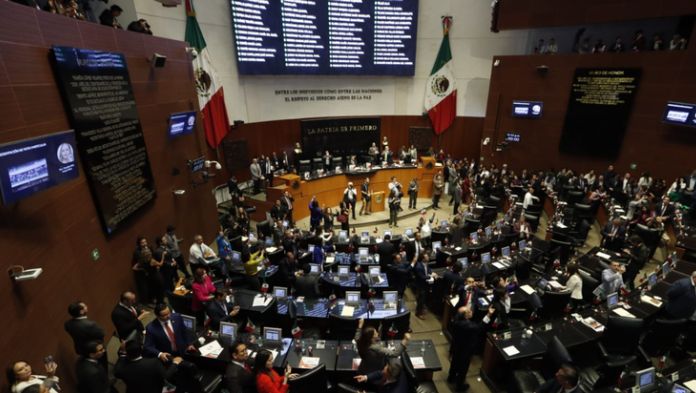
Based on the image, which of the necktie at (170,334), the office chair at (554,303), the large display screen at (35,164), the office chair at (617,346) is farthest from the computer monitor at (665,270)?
the large display screen at (35,164)

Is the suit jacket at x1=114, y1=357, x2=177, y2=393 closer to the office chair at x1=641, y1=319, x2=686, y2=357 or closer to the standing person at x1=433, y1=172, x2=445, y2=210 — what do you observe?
the office chair at x1=641, y1=319, x2=686, y2=357

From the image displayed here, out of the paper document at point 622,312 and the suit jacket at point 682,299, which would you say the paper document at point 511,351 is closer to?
the paper document at point 622,312

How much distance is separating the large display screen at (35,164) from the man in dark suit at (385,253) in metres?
5.73

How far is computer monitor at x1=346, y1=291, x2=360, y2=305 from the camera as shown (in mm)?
5836

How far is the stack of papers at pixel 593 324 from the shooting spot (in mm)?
5234

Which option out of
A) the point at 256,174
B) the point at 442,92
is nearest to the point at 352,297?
the point at 256,174

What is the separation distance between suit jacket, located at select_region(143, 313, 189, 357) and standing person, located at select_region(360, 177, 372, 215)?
8.70m

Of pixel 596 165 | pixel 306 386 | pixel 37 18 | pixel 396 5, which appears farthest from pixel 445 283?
pixel 396 5

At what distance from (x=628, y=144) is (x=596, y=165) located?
3.91ft

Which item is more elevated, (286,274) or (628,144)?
(628,144)

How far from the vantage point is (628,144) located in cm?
1195

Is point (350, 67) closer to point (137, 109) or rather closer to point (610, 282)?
point (137, 109)

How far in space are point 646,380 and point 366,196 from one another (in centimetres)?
940

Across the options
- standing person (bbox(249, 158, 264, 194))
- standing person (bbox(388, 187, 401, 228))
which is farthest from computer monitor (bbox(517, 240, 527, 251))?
standing person (bbox(249, 158, 264, 194))
